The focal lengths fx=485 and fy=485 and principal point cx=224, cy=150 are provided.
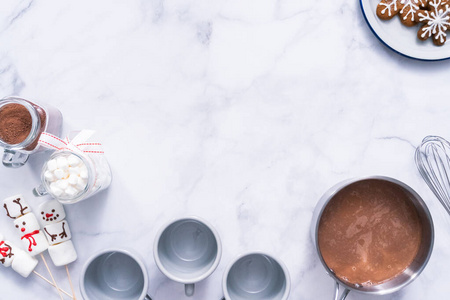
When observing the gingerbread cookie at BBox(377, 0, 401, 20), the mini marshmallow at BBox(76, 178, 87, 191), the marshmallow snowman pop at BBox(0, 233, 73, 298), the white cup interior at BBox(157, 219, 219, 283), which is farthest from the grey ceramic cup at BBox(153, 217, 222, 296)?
the gingerbread cookie at BBox(377, 0, 401, 20)

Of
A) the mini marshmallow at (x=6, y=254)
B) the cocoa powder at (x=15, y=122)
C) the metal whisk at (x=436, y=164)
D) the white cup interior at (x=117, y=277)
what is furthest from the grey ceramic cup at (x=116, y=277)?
the metal whisk at (x=436, y=164)

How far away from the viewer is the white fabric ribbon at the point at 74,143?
105cm

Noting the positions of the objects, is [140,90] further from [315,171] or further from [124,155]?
[315,171]

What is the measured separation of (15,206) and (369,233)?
2.71 feet

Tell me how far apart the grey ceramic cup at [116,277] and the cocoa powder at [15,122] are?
1.06 ft

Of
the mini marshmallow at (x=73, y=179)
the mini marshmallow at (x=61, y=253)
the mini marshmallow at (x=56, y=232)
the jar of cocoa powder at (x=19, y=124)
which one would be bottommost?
the mini marshmallow at (x=61, y=253)

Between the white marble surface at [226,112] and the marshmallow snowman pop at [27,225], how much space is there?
3 cm

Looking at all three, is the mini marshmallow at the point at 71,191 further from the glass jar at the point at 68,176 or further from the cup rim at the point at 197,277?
the cup rim at the point at 197,277

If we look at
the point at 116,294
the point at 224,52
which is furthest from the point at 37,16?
the point at 116,294

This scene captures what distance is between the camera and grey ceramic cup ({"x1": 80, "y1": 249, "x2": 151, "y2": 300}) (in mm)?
1108

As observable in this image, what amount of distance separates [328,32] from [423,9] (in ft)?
0.75

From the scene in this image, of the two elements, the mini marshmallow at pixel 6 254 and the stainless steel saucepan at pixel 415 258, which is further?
the mini marshmallow at pixel 6 254

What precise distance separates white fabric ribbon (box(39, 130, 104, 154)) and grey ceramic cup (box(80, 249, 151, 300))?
9.6 inches

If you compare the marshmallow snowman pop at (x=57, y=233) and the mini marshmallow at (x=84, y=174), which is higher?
the mini marshmallow at (x=84, y=174)
